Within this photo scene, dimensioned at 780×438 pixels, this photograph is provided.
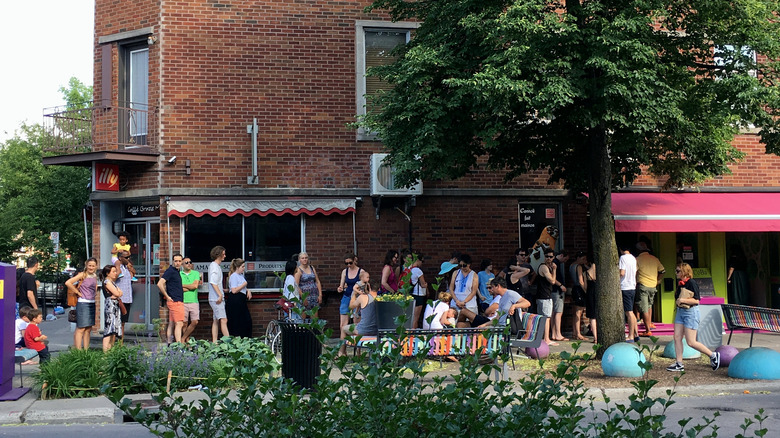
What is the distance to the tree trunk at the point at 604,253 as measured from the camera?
11898 millimetres

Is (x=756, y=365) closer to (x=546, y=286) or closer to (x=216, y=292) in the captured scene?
(x=546, y=286)

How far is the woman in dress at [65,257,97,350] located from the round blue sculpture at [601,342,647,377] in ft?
27.1

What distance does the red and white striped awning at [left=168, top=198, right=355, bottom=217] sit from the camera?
575 inches

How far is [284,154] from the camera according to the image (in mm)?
15211

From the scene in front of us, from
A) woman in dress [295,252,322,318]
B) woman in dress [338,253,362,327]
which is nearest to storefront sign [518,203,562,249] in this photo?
woman in dress [338,253,362,327]

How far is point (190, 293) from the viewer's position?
1392 cm

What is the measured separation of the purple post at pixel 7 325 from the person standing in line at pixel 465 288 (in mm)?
7039

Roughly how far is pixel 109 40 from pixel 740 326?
13126 millimetres

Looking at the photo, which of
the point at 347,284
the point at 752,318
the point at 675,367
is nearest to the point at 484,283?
the point at 347,284

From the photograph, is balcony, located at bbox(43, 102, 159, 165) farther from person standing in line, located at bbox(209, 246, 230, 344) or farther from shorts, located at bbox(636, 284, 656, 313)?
shorts, located at bbox(636, 284, 656, 313)

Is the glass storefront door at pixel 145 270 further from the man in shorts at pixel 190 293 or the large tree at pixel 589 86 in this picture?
the large tree at pixel 589 86

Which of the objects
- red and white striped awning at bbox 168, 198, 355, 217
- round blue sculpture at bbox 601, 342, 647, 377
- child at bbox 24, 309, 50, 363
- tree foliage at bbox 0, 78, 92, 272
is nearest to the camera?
round blue sculpture at bbox 601, 342, 647, 377

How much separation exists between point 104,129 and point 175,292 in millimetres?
4277

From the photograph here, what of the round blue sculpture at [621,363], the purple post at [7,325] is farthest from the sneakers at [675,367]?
the purple post at [7,325]
